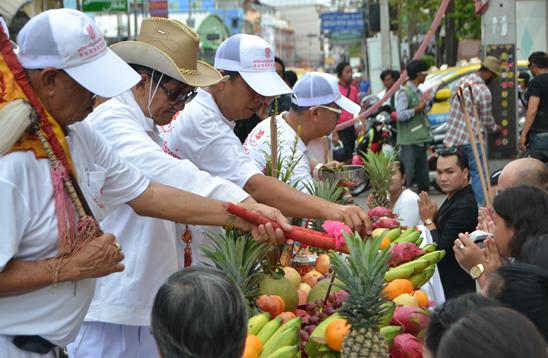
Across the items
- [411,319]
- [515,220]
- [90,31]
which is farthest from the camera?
[515,220]

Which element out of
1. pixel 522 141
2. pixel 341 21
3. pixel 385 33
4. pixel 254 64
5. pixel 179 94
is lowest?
pixel 522 141

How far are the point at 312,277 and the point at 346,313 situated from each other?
120 centimetres

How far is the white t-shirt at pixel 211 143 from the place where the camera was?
4520mm

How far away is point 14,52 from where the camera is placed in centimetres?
305

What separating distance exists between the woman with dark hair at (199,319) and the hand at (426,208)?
14.5 ft

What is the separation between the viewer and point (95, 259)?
306 centimetres

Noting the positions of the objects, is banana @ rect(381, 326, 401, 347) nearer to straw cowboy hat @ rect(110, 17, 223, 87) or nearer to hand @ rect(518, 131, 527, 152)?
straw cowboy hat @ rect(110, 17, 223, 87)

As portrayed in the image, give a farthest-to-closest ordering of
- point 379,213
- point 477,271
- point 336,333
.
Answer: point 379,213 < point 477,271 < point 336,333

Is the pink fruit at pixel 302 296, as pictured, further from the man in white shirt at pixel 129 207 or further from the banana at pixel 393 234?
the banana at pixel 393 234

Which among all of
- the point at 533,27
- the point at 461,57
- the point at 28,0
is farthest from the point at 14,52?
the point at 461,57

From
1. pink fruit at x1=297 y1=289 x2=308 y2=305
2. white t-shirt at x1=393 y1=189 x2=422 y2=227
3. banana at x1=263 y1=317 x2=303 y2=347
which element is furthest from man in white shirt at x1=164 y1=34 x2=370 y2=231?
white t-shirt at x1=393 y1=189 x2=422 y2=227

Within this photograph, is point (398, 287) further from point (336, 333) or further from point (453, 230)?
point (453, 230)

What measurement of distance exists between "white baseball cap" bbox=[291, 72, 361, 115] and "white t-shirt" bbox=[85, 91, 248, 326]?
2.43 meters

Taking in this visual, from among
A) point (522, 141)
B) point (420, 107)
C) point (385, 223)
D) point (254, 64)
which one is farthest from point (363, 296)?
point (420, 107)
